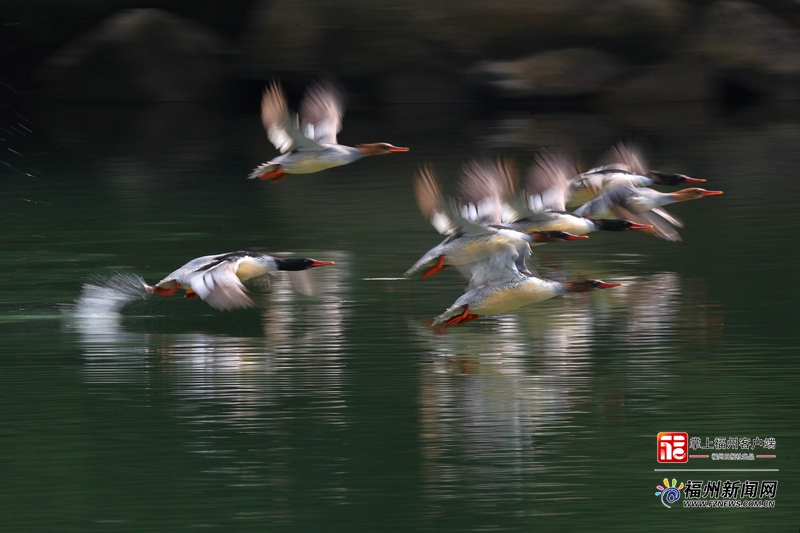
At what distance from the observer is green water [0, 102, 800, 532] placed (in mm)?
5223

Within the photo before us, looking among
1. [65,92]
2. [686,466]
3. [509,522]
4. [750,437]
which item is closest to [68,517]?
[509,522]

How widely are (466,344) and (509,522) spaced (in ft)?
8.54

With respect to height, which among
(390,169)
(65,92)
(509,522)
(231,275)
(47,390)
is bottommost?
(509,522)

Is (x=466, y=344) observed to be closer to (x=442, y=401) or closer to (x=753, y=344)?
(x=442, y=401)

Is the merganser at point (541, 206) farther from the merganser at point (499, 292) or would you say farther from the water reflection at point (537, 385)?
the water reflection at point (537, 385)

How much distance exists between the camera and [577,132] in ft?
61.7

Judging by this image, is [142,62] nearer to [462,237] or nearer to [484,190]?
[484,190]

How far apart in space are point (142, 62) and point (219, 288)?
18.5 m

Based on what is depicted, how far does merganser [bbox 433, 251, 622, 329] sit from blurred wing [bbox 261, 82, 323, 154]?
2.99 m

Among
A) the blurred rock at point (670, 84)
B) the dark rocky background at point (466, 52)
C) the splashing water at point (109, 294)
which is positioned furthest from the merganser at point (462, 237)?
the blurred rock at point (670, 84)

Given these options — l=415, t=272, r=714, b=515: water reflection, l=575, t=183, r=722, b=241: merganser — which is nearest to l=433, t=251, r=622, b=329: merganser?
l=415, t=272, r=714, b=515: water reflection

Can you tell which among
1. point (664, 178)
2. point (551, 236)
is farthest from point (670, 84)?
point (551, 236)

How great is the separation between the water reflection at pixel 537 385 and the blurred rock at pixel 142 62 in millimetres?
17584

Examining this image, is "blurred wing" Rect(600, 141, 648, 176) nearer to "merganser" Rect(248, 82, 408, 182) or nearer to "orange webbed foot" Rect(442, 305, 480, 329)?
"merganser" Rect(248, 82, 408, 182)
